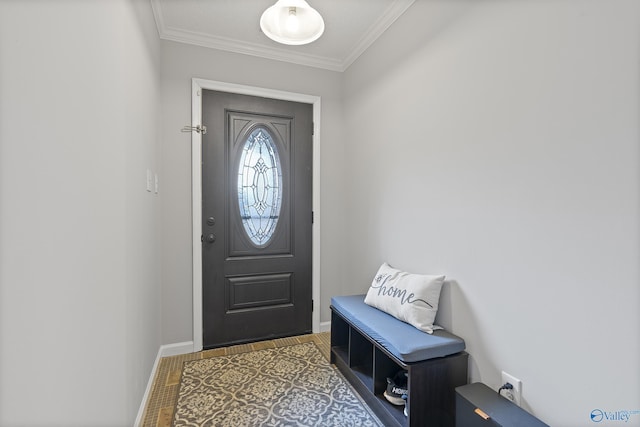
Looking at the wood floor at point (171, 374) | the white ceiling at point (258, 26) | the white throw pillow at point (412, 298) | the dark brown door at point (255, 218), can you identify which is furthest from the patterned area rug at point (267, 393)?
the white ceiling at point (258, 26)

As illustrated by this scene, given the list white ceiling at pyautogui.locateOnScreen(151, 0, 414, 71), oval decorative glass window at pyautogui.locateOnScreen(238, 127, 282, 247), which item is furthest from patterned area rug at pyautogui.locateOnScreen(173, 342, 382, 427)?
white ceiling at pyautogui.locateOnScreen(151, 0, 414, 71)

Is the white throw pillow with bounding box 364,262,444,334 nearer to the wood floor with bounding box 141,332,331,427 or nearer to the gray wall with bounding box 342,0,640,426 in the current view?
the gray wall with bounding box 342,0,640,426

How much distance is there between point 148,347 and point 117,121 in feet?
4.64

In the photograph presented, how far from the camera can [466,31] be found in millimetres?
1658

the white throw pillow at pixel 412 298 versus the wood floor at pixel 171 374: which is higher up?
the white throw pillow at pixel 412 298

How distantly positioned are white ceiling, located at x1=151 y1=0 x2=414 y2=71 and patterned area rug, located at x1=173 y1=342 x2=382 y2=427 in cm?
251

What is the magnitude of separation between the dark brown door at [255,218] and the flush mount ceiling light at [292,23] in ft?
3.26

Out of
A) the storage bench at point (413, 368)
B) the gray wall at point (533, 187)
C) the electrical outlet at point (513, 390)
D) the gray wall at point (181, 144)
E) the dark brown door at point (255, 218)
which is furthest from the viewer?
the dark brown door at point (255, 218)

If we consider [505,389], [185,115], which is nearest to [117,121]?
[185,115]

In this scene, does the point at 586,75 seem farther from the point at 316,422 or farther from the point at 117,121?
the point at 316,422

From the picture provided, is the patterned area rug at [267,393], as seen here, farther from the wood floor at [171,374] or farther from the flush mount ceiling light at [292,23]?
the flush mount ceiling light at [292,23]

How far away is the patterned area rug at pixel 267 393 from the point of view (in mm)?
1723

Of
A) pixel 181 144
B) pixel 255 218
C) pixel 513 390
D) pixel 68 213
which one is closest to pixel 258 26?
pixel 181 144

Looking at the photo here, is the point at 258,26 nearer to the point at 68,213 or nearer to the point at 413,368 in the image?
the point at 68,213
